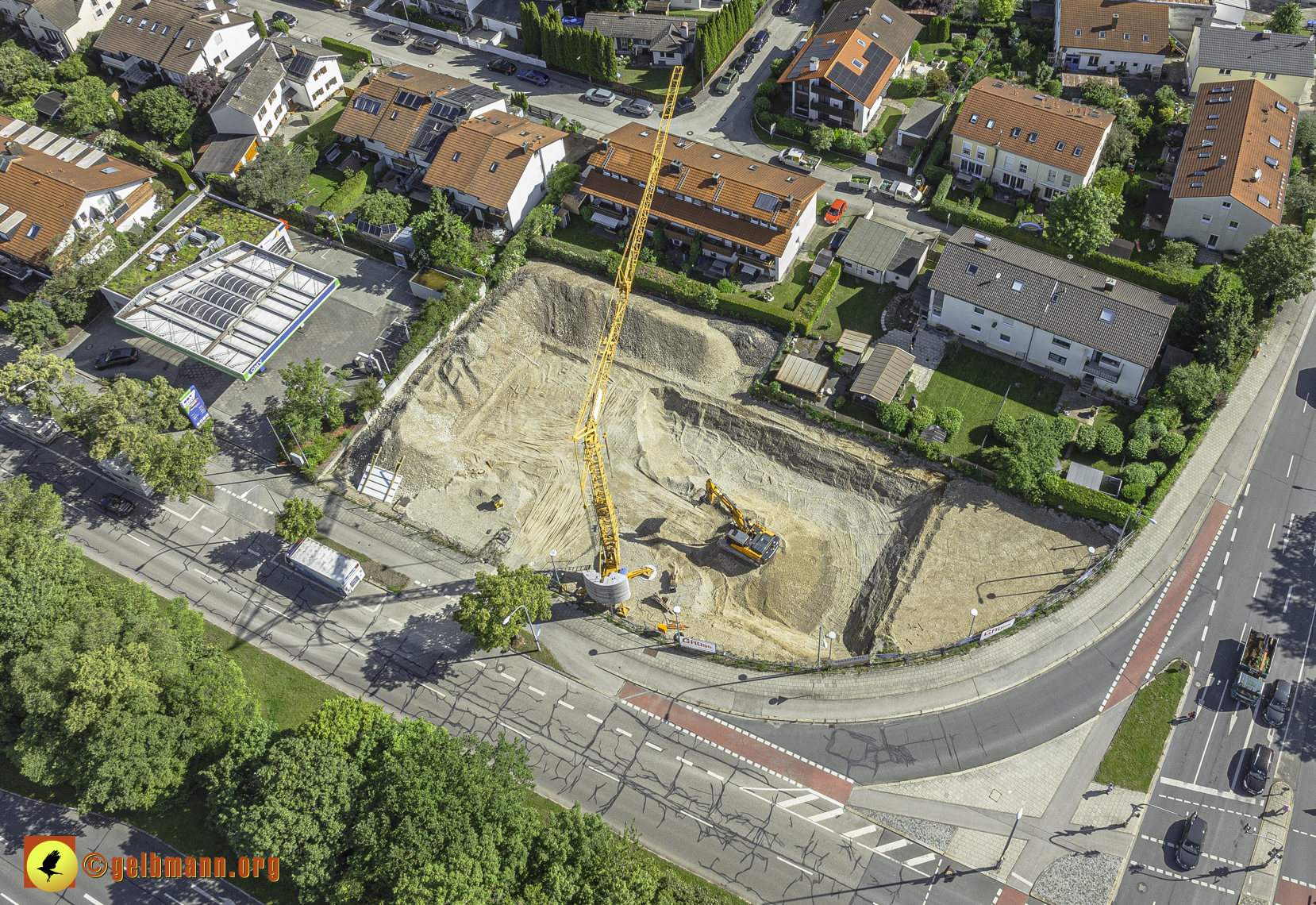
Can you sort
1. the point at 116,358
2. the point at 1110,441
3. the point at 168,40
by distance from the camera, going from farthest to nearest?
the point at 168,40 → the point at 116,358 → the point at 1110,441

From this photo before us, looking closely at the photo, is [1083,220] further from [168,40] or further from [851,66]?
[168,40]

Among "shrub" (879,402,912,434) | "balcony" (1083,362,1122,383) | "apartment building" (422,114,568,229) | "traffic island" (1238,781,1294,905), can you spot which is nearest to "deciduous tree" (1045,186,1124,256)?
"balcony" (1083,362,1122,383)

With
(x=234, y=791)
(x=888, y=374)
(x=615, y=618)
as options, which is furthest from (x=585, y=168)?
(x=234, y=791)

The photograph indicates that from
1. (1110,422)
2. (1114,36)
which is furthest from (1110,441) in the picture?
(1114,36)

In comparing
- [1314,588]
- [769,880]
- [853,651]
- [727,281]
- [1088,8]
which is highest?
[1088,8]

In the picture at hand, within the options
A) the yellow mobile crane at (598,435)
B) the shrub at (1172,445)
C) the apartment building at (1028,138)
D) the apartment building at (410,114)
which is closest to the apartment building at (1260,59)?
the apartment building at (1028,138)

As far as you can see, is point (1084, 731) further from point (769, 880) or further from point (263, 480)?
point (263, 480)

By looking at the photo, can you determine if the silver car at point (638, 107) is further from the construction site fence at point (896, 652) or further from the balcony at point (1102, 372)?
the construction site fence at point (896, 652)
